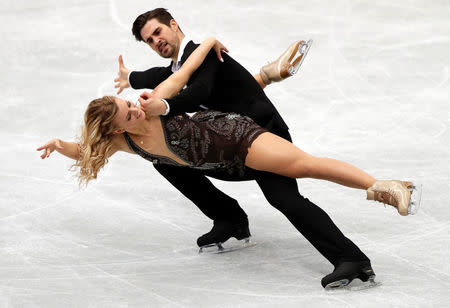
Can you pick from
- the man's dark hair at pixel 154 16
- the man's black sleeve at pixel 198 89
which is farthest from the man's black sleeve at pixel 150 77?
the man's black sleeve at pixel 198 89

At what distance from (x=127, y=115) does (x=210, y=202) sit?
0.97 m

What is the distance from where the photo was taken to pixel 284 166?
425 centimetres

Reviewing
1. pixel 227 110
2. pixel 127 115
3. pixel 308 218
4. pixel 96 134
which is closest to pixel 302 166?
pixel 308 218

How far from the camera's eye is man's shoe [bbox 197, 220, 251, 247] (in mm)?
4863

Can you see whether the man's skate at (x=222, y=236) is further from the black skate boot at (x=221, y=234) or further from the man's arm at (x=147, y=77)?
the man's arm at (x=147, y=77)

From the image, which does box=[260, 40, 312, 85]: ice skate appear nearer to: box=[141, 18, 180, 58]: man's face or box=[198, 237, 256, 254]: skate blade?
box=[141, 18, 180, 58]: man's face

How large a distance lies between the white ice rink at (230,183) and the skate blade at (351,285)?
6cm

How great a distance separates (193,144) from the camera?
429 cm

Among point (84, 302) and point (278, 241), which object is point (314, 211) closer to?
point (278, 241)

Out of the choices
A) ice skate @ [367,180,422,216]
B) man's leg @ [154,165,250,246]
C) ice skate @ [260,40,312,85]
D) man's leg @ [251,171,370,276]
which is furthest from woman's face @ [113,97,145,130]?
ice skate @ [367,180,422,216]

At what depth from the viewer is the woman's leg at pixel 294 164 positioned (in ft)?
13.7

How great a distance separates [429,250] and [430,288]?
21.9 inches

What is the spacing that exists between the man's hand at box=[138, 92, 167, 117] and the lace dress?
0.37 feet

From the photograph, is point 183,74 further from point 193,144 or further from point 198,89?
point 193,144
